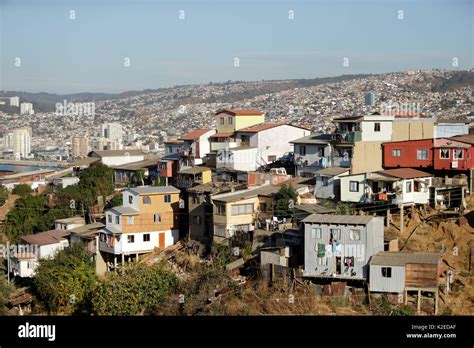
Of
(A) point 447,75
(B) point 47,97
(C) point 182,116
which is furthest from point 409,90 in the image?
(B) point 47,97

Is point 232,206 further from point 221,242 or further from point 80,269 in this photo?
point 80,269

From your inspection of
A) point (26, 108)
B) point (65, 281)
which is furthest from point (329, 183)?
point (26, 108)

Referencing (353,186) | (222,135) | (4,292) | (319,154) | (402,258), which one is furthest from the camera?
(222,135)

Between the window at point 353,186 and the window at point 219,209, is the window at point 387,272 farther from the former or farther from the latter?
the window at point 219,209

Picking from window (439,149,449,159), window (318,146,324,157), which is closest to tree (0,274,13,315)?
window (318,146,324,157)

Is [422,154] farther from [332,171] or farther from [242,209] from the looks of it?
[242,209]

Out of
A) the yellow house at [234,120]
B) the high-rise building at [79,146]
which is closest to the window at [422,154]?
the yellow house at [234,120]
